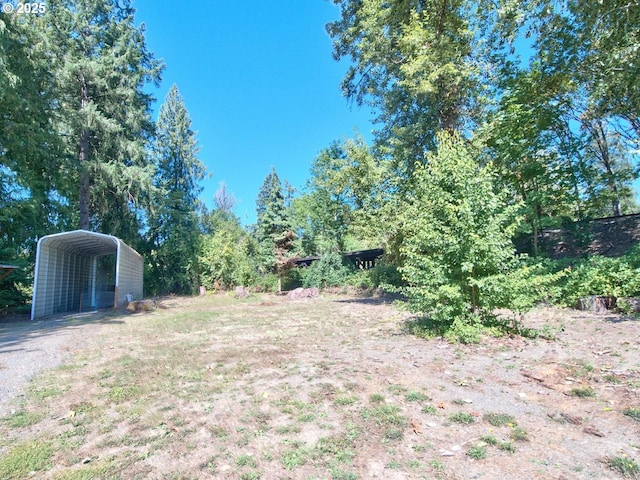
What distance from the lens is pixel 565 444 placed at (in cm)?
249

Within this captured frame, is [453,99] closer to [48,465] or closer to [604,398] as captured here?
[604,398]

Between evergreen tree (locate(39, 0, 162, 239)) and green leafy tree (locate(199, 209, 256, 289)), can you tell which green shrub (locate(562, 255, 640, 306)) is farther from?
evergreen tree (locate(39, 0, 162, 239))

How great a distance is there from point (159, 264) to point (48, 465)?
76.2ft

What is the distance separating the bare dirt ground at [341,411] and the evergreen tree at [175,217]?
17.5 metres

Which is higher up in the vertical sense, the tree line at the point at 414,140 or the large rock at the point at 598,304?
the tree line at the point at 414,140

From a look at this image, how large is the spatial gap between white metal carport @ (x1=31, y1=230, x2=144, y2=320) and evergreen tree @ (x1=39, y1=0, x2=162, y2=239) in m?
2.46

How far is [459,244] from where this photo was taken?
5.77 m

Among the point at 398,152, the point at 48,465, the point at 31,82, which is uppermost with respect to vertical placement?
the point at 31,82

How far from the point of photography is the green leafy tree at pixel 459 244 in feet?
18.6

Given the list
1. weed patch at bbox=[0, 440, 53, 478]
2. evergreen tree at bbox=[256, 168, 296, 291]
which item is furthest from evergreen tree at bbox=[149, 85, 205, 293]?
weed patch at bbox=[0, 440, 53, 478]

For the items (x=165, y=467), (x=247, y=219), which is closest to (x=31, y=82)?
(x=165, y=467)

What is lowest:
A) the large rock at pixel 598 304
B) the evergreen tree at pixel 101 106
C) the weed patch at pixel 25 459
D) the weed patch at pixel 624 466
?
the weed patch at pixel 624 466

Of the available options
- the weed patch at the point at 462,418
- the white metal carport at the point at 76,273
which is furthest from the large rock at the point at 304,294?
the weed patch at the point at 462,418

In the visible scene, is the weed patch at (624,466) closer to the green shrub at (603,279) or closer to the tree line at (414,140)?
the tree line at (414,140)
